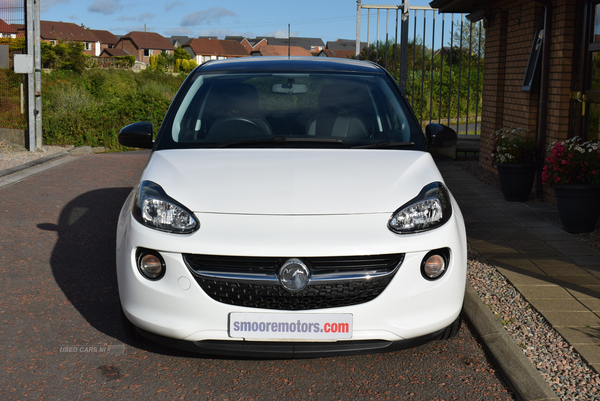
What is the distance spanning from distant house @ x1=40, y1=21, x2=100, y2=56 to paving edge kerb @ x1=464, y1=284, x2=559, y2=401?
345 ft

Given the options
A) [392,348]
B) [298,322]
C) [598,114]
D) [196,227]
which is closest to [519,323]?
[392,348]

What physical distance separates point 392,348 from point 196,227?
1106 millimetres

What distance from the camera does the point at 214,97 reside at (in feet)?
14.6

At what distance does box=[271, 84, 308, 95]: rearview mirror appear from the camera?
4446mm

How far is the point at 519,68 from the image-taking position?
32.2 ft

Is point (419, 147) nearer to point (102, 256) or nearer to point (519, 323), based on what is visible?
point (519, 323)

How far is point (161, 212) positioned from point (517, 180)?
5.99 metres

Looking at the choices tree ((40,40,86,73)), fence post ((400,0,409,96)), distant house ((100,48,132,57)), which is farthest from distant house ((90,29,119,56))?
fence post ((400,0,409,96))

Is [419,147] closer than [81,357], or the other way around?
[81,357]

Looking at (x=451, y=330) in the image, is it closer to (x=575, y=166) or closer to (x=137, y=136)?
(x=137, y=136)

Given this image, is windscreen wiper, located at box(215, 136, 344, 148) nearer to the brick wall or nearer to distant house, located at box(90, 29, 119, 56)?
the brick wall

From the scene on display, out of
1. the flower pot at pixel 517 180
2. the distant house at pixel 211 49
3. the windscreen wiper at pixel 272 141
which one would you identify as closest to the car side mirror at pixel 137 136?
the windscreen wiper at pixel 272 141

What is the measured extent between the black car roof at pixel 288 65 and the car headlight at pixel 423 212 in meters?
1.53

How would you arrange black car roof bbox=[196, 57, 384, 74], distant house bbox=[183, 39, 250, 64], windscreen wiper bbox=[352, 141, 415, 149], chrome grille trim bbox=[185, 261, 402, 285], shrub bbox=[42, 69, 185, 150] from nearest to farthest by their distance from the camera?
chrome grille trim bbox=[185, 261, 402, 285]
windscreen wiper bbox=[352, 141, 415, 149]
black car roof bbox=[196, 57, 384, 74]
shrub bbox=[42, 69, 185, 150]
distant house bbox=[183, 39, 250, 64]
